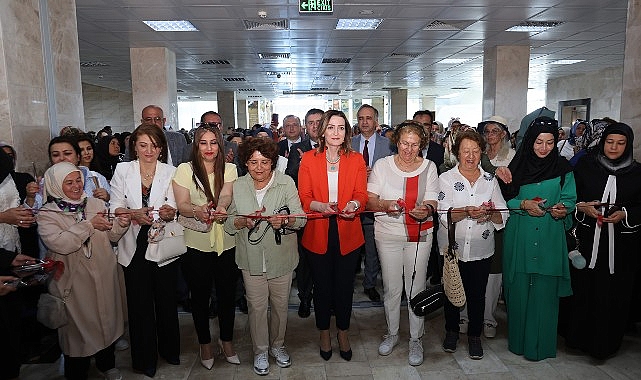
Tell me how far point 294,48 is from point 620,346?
9.85m

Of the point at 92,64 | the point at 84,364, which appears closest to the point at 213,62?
the point at 92,64

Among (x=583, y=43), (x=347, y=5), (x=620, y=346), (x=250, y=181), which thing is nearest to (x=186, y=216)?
(x=250, y=181)

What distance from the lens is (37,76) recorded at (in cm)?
457

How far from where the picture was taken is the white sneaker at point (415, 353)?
11.8 ft

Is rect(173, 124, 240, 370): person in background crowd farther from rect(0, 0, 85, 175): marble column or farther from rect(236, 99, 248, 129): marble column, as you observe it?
rect(236, 99, 248, 129): marble column

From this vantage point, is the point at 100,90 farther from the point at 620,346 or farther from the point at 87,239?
the point at 620,346

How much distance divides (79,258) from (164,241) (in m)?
0.59

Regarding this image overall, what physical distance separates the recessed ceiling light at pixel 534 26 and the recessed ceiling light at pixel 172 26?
22.9 feet

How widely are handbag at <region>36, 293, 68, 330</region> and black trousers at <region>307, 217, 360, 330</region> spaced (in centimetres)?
181

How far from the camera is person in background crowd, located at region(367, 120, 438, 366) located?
11.5 feet

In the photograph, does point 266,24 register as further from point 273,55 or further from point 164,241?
point 164,241

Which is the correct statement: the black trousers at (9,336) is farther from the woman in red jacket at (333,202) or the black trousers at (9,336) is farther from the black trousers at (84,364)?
the woman in red jacket at (333,202)

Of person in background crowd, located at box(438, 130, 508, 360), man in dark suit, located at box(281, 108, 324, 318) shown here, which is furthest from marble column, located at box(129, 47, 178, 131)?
person in background crowd, located at box(438, 130, 508, 360)

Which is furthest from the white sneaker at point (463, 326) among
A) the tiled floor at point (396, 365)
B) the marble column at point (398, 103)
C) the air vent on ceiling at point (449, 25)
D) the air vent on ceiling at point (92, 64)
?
the marble column at point (398, 103)
